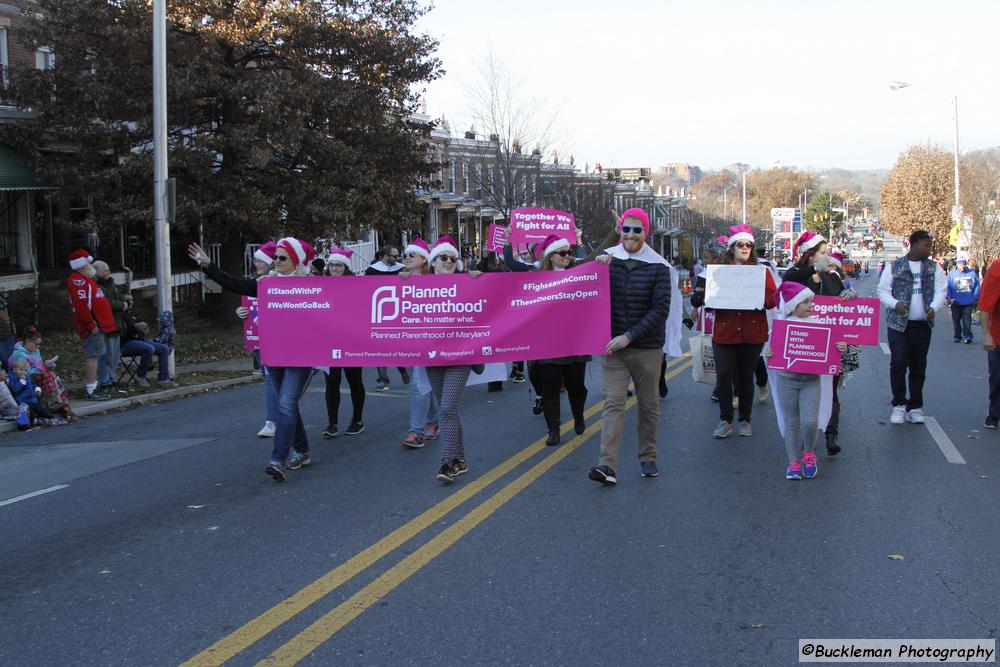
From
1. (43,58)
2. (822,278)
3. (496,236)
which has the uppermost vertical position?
(43,58)

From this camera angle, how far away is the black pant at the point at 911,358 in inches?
401

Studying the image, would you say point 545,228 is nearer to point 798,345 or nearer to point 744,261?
point 744,261

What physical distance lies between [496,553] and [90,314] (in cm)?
957

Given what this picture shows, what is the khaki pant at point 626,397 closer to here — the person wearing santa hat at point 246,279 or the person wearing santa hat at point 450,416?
the person wearing santa hat at point 450,416

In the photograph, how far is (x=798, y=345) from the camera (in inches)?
311

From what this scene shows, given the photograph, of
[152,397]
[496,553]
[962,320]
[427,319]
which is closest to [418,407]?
[427,319]

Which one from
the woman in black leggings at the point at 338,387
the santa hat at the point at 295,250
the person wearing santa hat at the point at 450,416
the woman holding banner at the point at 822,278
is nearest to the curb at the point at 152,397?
the woman in black leggings at the point at 338,387

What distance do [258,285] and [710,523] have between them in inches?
167

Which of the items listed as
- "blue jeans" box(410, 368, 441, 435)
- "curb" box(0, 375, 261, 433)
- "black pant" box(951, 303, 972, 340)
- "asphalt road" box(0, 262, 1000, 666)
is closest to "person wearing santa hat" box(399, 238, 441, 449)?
"blue jeans" box(410, 368, 441, 435)

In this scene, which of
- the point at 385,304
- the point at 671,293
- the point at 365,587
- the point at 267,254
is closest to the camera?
the point at 365,587

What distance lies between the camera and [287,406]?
806cm

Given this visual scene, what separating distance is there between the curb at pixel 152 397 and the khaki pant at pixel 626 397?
774 cm

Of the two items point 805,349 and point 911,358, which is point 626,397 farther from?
point 911,358

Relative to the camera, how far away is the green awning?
20.8m
